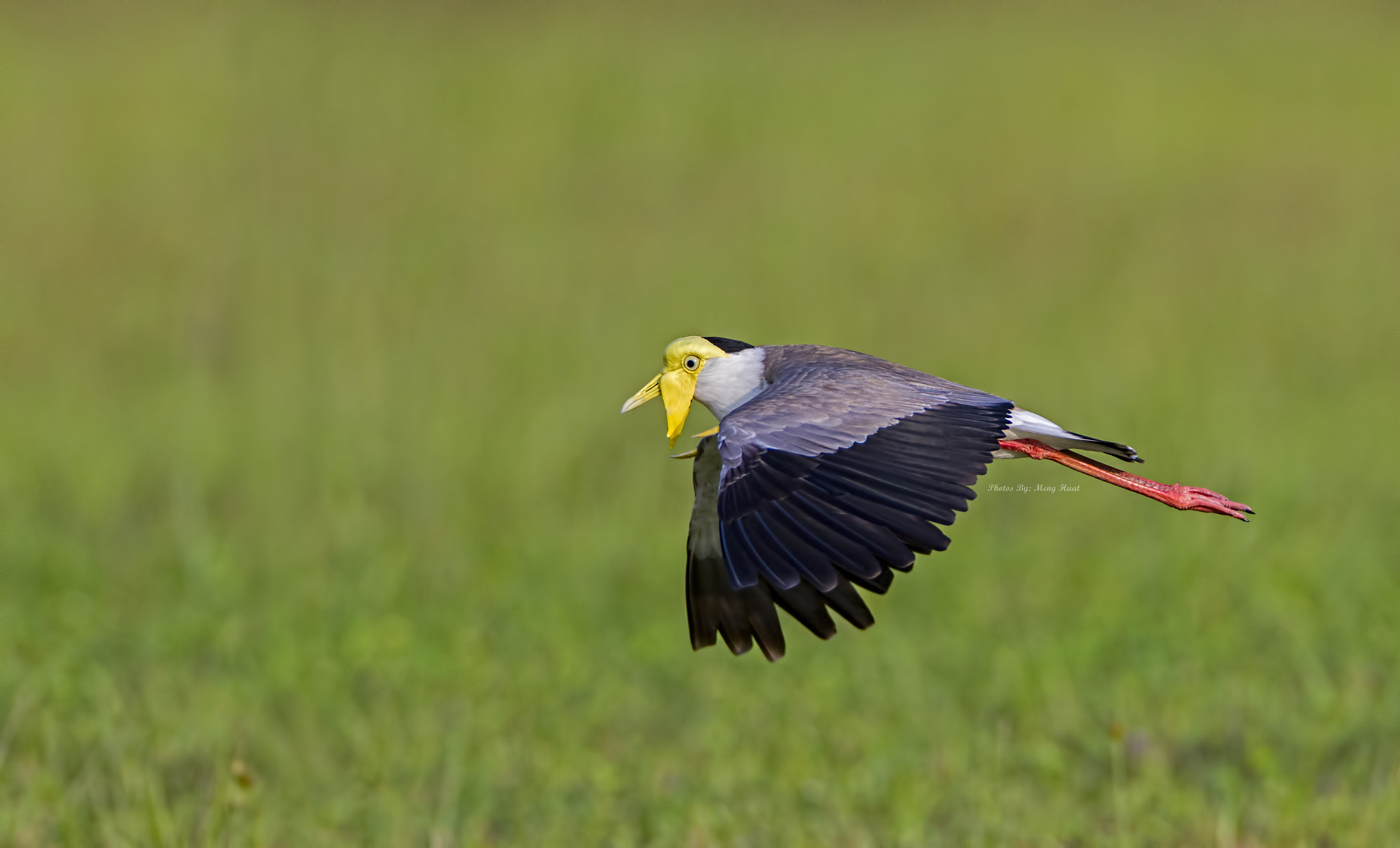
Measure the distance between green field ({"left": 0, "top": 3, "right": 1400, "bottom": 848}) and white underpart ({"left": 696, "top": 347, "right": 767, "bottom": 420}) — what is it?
1.25 meters

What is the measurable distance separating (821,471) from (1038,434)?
65 centimetres

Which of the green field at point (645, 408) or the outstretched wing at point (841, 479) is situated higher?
the outstretched wing at point (841, 479)

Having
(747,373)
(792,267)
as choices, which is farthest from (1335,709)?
(792,267)

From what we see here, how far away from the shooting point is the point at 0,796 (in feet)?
13.7

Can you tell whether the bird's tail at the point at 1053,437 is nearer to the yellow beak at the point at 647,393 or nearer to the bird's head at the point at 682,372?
the bird's head at the point at 682,372

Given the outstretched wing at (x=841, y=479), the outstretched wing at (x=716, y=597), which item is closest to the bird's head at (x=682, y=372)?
the outstretched wing at (x=716, y=597)

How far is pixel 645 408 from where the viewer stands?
26.1 feet

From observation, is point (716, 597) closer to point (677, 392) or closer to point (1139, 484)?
point (677, 392)

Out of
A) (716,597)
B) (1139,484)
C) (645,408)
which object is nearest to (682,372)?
(716,597)

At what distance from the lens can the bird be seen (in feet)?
8.48

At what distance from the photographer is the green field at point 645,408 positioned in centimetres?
465

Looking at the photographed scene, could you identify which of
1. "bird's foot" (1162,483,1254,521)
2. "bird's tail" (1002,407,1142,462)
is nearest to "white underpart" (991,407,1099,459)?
"bird's tail" (1002,407,1142,462)

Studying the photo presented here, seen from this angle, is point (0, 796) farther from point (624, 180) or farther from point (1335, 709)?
point (624, 180)

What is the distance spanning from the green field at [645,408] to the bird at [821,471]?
1052mm
